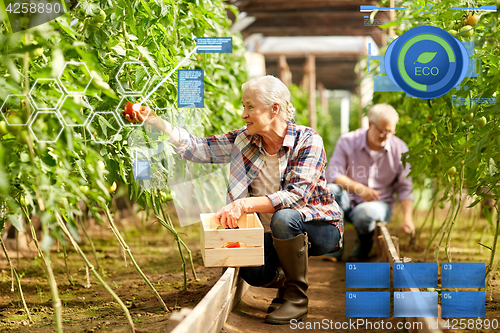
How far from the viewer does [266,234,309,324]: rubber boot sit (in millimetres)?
1517

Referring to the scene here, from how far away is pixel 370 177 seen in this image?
2.63 m

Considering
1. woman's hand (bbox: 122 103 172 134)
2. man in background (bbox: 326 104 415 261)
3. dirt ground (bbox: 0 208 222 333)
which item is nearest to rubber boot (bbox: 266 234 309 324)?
dirt ground (bbox: 0 208 222 333)

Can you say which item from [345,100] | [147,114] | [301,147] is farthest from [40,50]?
[345,100]

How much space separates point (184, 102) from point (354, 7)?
2905mm

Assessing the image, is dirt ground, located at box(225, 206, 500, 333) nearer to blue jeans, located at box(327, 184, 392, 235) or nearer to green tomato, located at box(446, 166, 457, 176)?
blue jeans, located at box(327, 184, 392, 235)

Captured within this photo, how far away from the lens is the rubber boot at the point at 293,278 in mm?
1517

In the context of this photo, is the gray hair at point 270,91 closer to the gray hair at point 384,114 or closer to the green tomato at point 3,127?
the green tomato at point 3,127

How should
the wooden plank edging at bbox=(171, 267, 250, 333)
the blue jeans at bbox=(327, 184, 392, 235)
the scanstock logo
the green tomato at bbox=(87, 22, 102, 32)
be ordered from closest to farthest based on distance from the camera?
the wooden plank edging at bbox=(171, 267, 250, 333)
the green tomato at bbox=(87, 22, 102, 32)
the scanstock logo
the blue jeans at bbox=(327, 184, 392, 235)

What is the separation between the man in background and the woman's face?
3.34 ft

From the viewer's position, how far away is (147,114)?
1.45 meters

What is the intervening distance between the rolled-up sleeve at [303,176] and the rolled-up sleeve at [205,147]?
10.8 inches

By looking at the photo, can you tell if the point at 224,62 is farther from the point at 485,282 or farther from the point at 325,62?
the point at 325,62
